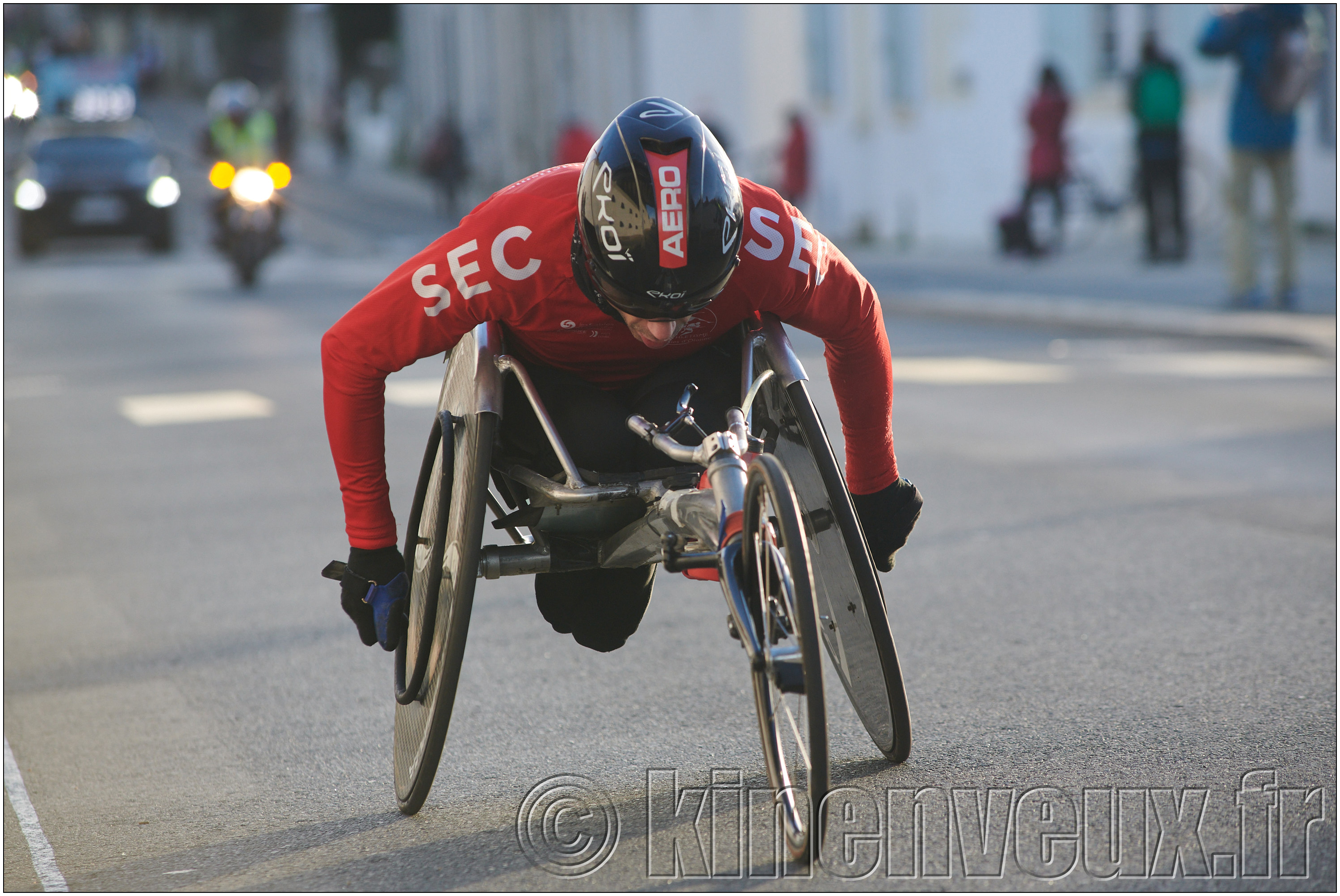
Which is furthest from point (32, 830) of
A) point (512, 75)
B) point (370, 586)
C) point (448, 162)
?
point (512, 75)

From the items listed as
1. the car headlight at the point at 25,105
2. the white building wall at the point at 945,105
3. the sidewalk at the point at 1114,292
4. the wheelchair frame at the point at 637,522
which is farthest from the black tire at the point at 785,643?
the white building wall at the point at 945,105

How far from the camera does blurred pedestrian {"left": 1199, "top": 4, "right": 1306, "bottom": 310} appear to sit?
13188 millimetres

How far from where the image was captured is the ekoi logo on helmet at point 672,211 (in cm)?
340

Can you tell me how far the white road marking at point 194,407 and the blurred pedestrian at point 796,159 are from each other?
15129 millimetres

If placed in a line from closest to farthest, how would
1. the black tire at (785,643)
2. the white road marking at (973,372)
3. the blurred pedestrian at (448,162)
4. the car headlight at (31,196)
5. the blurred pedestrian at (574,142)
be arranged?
the black tire at (785,643)
the white road marking at (973,372)
the car headlight at (31,196)
the blurred pedestrian at (574,142)
the blurred pedestrian at (448,162)

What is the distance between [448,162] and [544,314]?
Answer: 105 ft

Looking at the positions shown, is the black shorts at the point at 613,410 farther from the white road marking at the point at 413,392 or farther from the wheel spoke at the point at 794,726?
the white road marking at the point at 413,392

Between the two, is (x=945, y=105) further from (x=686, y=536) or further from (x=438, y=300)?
(x=686, y=536)

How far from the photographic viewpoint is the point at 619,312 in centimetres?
364

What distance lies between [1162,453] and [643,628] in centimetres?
394

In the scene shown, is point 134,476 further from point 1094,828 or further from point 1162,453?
point 1094,828

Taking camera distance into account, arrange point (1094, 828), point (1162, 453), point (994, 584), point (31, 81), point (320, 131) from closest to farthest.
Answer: point (1094, 828), point (31, 81), point (994, 584), point (1162, 453), point (320, 131)

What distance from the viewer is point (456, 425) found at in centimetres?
388

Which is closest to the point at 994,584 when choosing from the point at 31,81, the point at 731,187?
the point at 731,187
